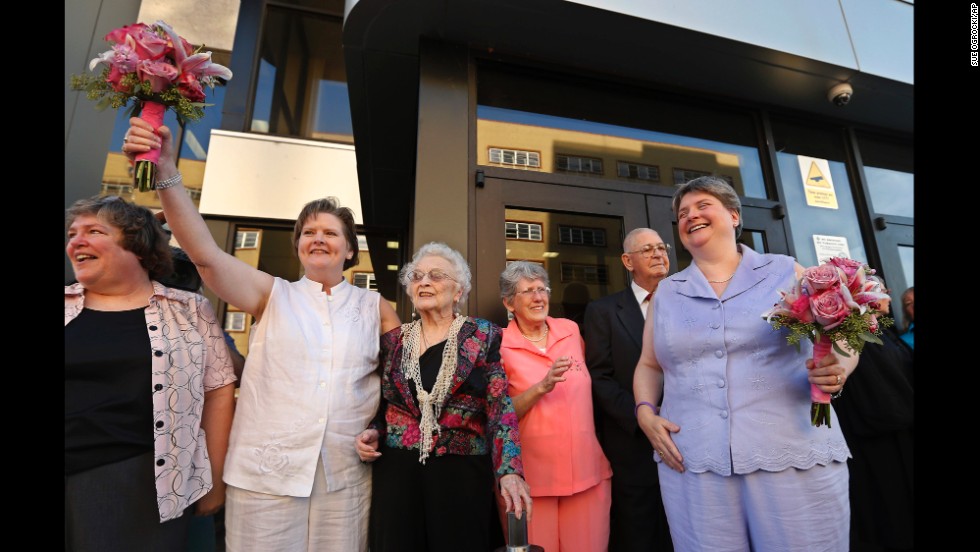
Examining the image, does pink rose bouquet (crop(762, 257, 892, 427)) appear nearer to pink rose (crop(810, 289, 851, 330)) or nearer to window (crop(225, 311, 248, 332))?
pink rose (crop(810, 289, 851, 330))

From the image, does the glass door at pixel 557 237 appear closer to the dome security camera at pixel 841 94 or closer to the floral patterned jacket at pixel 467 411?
the floral patterned jacket at pixel 467 411

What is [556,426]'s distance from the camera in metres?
2.27

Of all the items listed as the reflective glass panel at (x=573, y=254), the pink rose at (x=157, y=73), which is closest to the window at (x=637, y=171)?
the reflective glass panel at (x=573, y=254)

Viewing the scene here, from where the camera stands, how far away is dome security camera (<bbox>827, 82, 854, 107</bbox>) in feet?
13.0

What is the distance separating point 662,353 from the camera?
1.94 m

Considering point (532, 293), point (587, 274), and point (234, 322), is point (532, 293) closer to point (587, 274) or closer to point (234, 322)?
point (587, 274)

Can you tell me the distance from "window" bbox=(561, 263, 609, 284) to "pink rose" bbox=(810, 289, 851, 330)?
1.92 m

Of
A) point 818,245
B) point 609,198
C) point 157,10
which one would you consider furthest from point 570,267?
point 157,10

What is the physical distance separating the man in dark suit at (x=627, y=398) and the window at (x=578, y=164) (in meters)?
0.95

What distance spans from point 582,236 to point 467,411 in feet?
6.48

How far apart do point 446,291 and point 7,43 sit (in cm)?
164

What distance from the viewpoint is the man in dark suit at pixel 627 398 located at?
7.50 feet

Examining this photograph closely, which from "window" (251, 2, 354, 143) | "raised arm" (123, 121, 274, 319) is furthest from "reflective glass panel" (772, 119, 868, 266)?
"window" (251, 2, 354, 143)

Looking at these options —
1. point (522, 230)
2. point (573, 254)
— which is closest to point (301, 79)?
point (522, 230)
